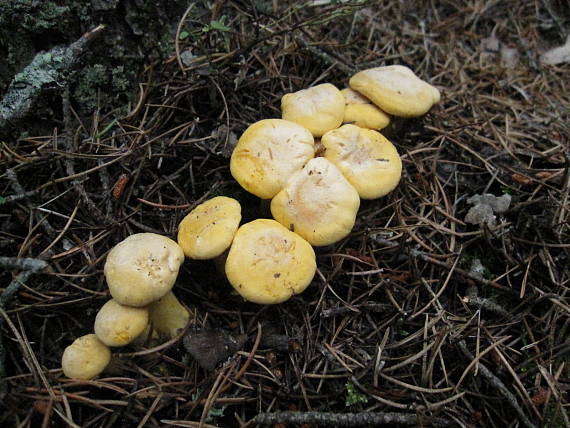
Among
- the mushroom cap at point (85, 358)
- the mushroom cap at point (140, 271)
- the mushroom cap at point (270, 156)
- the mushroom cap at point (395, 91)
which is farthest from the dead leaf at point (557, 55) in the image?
the mushroom cap at point (85, 358)

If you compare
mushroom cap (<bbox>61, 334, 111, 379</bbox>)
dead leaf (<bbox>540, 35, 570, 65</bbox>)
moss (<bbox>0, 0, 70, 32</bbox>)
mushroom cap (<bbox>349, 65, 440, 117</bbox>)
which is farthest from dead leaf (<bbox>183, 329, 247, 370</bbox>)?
dead leaf (<bbox>540, 35, 570, 65</bbox>)

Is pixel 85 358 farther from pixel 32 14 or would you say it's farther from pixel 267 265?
pixel 32 14

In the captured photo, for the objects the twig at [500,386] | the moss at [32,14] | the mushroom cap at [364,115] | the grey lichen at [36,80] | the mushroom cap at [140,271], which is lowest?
the twig at [500,386]

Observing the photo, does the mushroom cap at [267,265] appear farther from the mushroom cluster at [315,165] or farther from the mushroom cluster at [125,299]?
the mushroom cluster at [125,299]

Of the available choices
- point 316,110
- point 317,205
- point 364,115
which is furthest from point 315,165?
point 364,115

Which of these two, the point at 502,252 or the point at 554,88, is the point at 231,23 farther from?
the point at 554,88

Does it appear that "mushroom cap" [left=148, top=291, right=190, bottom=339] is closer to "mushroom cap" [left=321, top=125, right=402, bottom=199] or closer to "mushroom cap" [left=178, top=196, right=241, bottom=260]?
"mushroom cap" [left=178, top=196, right=241, bottom=260]

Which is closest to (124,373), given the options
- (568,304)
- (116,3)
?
(116,3)
